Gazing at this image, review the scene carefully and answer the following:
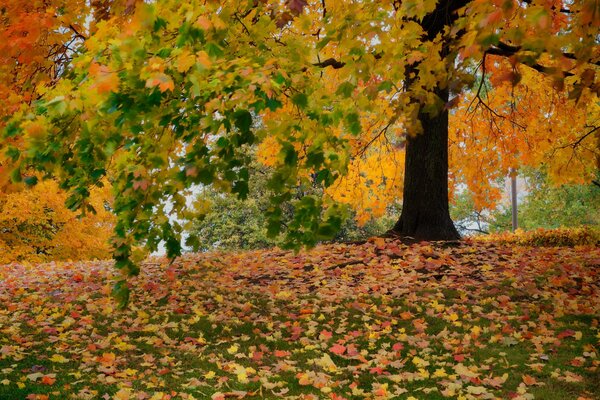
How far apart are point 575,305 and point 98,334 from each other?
5938 millimetres

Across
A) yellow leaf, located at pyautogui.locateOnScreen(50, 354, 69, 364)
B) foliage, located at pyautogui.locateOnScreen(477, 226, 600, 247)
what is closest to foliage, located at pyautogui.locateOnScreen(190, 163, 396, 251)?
foliage, located at pyautogui.locateOnScreen(477, 226, 600, 247)

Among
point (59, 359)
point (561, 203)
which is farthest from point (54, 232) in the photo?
point (561, 203)

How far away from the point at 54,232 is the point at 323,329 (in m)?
17.3

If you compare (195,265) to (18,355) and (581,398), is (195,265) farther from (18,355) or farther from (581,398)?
(581,398)

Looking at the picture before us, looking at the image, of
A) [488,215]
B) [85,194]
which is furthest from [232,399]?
[488,215]

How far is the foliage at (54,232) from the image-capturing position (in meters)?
17.6

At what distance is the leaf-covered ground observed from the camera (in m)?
5.38

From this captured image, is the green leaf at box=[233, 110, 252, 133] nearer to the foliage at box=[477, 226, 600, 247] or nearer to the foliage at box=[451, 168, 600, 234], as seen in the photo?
the foliage at box=[477, 226, 600, 247]

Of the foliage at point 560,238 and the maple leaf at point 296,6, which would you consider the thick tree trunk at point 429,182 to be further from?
the maple leaf at point 296,6

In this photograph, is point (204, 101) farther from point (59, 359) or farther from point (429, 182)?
point (429, 182)

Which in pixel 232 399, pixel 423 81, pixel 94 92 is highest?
pixel 423 81

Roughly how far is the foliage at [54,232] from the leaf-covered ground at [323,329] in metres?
8.09

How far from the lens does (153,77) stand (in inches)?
123

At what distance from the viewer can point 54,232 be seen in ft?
69.6
